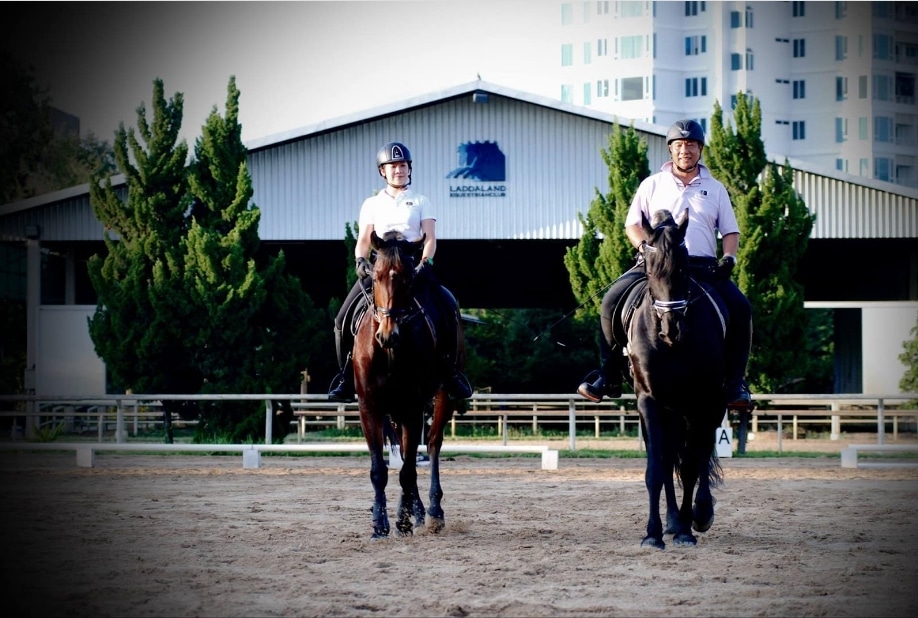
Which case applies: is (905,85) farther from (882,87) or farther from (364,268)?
(364,268)

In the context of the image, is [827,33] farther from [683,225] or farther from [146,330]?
[683,225]

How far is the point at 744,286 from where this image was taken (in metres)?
24.6

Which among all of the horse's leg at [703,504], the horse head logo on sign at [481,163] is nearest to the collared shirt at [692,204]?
the horse's leg at [703,504]

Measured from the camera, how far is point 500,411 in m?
31.1

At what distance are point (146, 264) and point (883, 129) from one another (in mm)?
69126

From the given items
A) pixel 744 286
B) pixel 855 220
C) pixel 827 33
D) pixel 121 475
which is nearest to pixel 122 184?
A: pixel 121 475

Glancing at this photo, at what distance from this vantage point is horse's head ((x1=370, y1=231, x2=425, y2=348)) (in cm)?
919

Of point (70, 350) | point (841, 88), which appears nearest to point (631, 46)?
point (841, 88)

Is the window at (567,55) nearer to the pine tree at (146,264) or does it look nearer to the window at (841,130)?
the window at (841,130)

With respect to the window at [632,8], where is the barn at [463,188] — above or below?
below

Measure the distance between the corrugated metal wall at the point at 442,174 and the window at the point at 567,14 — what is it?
59.2m

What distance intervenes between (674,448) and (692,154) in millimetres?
2464

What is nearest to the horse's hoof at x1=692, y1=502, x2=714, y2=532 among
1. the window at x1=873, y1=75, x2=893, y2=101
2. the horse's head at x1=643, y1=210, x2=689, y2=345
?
the horse's head at x1=643, y1=210, x2=689, y2=345

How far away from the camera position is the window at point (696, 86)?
83625mm
